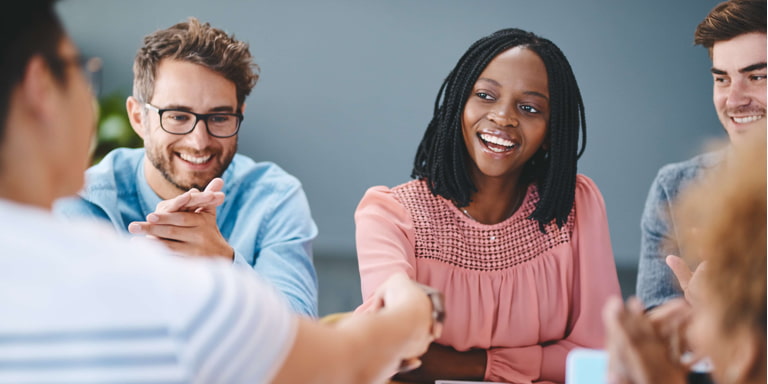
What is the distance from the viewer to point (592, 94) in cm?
290

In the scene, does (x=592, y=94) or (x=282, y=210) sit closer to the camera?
(x=282, y=210)

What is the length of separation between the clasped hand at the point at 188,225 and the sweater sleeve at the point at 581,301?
682 mm

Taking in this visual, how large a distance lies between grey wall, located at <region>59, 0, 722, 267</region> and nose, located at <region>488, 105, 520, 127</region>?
47.9 inches

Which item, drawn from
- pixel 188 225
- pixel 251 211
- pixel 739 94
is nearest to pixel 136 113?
pixel 251 211

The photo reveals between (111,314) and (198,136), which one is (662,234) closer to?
(198,136)

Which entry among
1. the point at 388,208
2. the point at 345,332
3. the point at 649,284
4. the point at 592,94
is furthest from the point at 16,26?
the point at 592,94

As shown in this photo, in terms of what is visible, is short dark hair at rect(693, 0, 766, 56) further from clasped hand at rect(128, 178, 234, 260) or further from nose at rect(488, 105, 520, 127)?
clasped hand at rect(128, 178, 234, 260)

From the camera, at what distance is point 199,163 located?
194 centimetres

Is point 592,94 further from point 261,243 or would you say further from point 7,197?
point 7,197

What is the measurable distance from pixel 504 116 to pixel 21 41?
1153 mm

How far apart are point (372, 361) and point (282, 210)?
123 cm

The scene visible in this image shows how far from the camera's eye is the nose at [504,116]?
164 cm

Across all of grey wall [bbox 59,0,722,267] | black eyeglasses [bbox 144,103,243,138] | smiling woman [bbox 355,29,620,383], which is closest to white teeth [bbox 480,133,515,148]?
smiling woman [bbox 355,29,620,383]

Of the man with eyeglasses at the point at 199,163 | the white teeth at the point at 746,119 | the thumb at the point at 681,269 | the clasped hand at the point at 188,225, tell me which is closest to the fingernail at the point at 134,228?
the clasped hand at the point at 188,225
